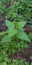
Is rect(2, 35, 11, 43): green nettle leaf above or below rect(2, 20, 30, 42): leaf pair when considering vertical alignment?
below

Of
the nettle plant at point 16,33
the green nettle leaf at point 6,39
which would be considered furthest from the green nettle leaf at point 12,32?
the green nettle leaf at point 6,39

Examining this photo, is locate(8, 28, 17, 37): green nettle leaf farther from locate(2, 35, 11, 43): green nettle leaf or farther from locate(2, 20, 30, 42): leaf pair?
locate(2, 35, 11, 43): green nettle leaf

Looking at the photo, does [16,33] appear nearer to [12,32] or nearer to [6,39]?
[12,32]

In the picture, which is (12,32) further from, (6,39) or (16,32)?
(6,39)

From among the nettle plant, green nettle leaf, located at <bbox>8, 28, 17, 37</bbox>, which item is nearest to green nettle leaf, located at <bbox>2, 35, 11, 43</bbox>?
the nettle plant

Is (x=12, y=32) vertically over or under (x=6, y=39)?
over

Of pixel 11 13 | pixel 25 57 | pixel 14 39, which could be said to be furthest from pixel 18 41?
pixel 11 13

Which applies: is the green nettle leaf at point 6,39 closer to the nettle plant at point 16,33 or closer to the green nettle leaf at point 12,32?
the nettle plant at point 16,33

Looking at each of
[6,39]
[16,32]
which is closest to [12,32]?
[16,32]

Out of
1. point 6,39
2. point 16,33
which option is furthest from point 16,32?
point 6,39

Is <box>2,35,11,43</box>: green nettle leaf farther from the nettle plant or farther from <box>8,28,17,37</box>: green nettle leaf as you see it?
<box>8,28,17,37</box>: green nettle leaf

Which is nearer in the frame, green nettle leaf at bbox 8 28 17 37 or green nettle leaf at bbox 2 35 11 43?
green nettle leaf at bbox 8 28 17 37
